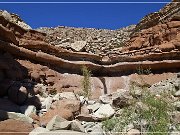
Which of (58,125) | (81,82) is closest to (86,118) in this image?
(58,125)

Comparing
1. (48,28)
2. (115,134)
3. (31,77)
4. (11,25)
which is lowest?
(115,134)

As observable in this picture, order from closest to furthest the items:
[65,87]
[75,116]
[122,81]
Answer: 1. [75,116]
2. [65,87]
3. [122,81]

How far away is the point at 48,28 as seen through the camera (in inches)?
1121

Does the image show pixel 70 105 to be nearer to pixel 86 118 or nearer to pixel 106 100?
pixel 86 118

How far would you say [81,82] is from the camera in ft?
36.7

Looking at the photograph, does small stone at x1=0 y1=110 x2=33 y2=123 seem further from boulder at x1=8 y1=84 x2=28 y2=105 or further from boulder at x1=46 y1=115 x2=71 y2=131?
boulder at x1=8 y1=84 x2=28 y2=105

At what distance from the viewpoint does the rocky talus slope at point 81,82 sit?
6.25m

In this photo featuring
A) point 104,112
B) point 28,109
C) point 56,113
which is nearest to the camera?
point 56,113

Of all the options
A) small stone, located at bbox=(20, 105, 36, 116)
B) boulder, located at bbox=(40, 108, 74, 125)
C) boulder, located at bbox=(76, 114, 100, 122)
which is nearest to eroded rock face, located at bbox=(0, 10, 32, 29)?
small stone, located at bbox=(20, 105, 36, 116)

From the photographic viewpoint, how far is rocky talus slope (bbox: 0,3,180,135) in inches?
246

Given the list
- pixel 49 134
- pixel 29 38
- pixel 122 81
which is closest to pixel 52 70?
pixel 29 38

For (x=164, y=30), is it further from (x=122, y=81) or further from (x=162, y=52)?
(x=122, y=81)

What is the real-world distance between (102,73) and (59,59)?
173cm

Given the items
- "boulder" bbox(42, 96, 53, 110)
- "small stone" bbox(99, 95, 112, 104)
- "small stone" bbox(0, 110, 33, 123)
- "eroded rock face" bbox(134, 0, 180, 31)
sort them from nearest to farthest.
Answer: "small stone" bbox(0, 110, 33, 123) → "boulder" bbox(42, 96, 53, 110) → "small stone" bbox(99, 95, 112, 104) → "eroded rock face" bbox(134, 0, 180, 31)
